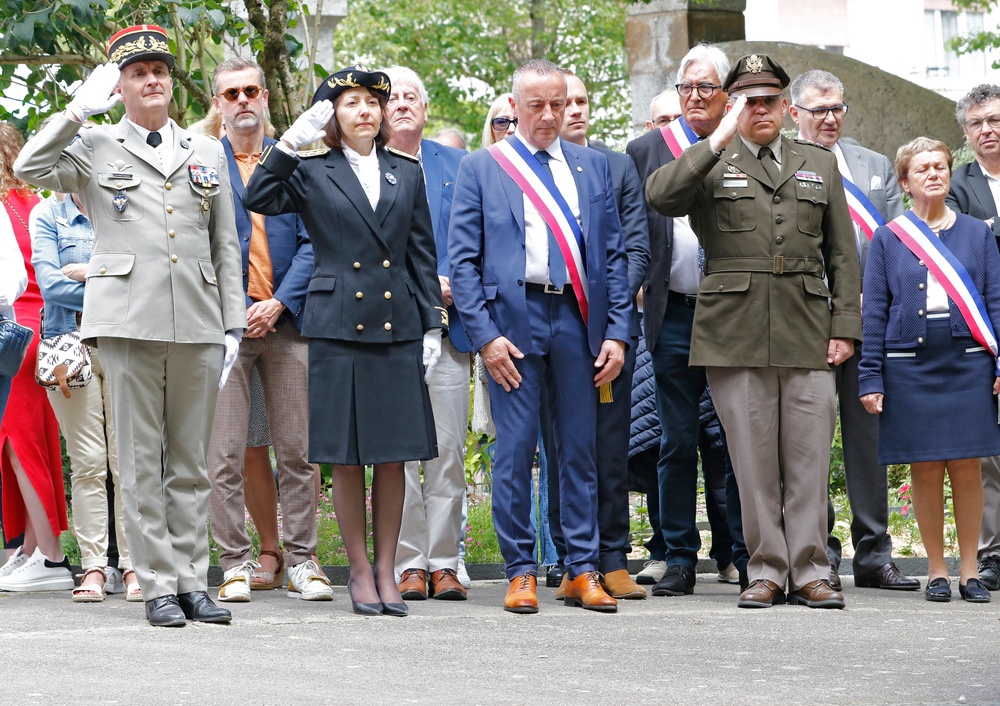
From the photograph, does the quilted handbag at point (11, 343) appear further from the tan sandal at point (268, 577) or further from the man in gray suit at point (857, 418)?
the man in gray suit at point (857, 418)

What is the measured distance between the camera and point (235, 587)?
6.73 m

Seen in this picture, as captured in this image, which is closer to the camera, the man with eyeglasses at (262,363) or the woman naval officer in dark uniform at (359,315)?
the woman naval officer in dark uniform at (359,315)

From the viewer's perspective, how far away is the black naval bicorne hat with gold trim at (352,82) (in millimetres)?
6484

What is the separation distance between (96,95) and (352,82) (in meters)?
1.12

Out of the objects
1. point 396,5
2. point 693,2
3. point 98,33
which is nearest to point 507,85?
point 396,5

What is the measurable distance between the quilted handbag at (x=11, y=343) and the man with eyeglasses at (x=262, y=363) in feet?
2.94

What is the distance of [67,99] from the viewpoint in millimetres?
9586

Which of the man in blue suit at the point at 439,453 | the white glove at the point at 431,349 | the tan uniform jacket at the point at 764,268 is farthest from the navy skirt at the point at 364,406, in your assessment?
the tan uniform jacket at the point at 764,268

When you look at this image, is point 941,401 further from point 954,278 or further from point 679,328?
point 679,328

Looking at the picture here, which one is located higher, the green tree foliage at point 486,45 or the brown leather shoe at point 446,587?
the green tree foliage at point 486,45

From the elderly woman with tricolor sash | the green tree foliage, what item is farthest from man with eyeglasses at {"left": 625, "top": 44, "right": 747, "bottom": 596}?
the green tree foliage

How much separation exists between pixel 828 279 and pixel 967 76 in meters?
39.9

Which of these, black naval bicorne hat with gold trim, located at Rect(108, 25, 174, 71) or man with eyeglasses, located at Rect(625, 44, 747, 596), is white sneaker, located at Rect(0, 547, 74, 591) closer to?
black naval bicorne hat with gold trim, located at Rect(108, 25, 174, 71)

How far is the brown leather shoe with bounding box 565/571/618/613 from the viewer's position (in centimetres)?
649
